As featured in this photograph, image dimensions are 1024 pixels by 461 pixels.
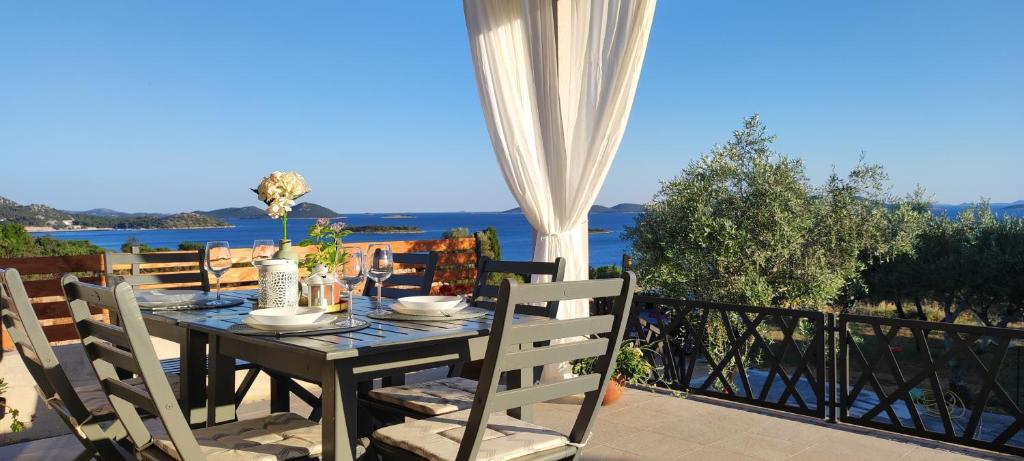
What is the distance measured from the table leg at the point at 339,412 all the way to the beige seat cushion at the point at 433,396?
47cm

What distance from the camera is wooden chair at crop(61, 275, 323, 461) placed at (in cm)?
172

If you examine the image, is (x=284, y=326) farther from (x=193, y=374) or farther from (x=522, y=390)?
(x=522, y=390)

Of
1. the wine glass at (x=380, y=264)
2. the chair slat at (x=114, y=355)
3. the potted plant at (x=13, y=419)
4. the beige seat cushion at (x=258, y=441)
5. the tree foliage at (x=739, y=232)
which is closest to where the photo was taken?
the chair slat at (x=114, y=355)

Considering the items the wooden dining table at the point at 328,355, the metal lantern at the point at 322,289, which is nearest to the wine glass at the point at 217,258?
the wooden dining table at the point at 328,355

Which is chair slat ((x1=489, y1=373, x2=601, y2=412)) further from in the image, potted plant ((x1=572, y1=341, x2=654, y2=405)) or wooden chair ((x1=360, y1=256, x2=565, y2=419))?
potted plant ((x1=572, y1=341, x2=654, y2=405))

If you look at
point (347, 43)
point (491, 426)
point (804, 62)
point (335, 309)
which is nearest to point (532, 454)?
point (491, 426)

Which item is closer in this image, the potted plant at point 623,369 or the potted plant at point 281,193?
the potted plant at point 281,193

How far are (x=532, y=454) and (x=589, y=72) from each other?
263 cm

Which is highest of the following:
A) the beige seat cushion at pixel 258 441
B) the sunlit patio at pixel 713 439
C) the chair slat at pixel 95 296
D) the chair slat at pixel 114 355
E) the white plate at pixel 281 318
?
the chair slat at pixel 95 296

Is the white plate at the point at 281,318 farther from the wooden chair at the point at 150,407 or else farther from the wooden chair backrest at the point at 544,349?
the wooden chair backrest at the point at 544,349

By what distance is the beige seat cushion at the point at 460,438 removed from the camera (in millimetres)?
1889

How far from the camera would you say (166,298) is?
2754mm

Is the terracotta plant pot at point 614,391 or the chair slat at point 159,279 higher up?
the chair slat at point 159,279

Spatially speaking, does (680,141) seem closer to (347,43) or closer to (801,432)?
(347,43)
